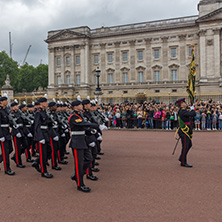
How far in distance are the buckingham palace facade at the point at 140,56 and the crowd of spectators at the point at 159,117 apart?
62.0 ft

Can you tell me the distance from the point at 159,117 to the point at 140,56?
31709 mm

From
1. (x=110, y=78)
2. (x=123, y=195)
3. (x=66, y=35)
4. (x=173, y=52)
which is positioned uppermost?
(x=66, y=35)

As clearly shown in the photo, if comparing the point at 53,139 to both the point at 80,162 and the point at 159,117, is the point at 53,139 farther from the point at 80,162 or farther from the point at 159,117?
the point at 159,117

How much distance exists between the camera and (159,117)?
1762 cm

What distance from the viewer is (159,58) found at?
45.8 meters

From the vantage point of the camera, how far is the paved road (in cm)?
400

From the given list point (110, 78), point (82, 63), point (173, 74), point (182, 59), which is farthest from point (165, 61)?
point (82, 63)

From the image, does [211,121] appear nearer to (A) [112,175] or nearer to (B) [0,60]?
(A) [112,175]

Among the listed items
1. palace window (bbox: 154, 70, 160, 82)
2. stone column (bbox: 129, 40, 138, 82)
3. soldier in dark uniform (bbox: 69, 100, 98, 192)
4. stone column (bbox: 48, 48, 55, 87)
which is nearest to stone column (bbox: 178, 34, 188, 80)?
palace window (bbox: 154, 70, 160, 82)

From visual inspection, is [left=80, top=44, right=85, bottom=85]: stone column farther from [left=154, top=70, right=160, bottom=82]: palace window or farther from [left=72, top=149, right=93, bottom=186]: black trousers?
[left=72, top=149, right=93, bottom=186]: black trousers

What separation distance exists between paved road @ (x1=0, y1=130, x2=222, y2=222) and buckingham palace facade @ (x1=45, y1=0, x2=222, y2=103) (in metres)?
31.4

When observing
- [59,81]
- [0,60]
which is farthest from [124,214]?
[0,60]

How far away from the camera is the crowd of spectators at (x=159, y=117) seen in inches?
664

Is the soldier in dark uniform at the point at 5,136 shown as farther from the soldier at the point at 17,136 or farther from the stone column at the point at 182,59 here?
the stone column at the point at 182,59
